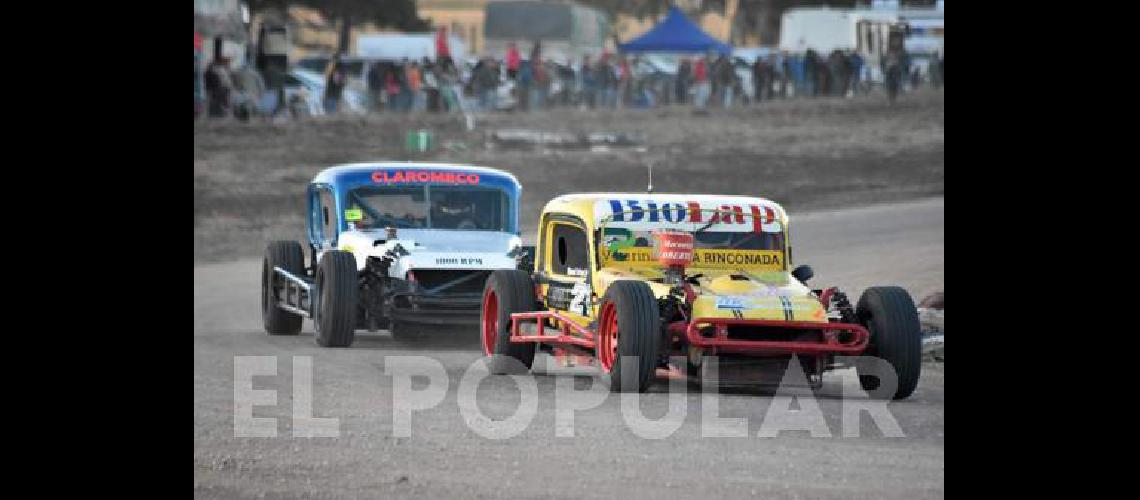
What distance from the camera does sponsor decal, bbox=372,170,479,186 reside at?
18.7 meters

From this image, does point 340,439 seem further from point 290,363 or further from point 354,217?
point 354,217

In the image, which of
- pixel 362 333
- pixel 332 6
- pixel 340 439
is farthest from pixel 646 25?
pixel 340 439

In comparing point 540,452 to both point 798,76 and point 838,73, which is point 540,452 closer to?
point 798,76

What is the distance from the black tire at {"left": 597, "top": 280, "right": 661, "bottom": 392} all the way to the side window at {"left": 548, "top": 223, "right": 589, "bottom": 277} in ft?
5.40

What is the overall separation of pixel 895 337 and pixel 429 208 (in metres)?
6.36

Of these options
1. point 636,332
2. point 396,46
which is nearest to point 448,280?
point 636,332

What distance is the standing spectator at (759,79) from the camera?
47656 mm

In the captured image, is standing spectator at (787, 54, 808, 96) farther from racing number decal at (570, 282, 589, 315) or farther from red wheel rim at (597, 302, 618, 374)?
red wheel rim at (597, 302, 618, 374)

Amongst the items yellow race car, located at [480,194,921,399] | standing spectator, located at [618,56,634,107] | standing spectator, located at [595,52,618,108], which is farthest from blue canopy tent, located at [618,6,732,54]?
yellow race car, located at [480,194,921,399]

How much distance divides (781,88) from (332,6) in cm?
2263

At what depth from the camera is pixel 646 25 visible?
350ft

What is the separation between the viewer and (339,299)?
55.9ft

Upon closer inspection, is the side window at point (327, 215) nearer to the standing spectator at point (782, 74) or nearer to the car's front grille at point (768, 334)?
the car's front grille at point (768, 334)

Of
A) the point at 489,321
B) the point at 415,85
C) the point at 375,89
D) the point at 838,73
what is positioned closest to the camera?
the point at 489,321
